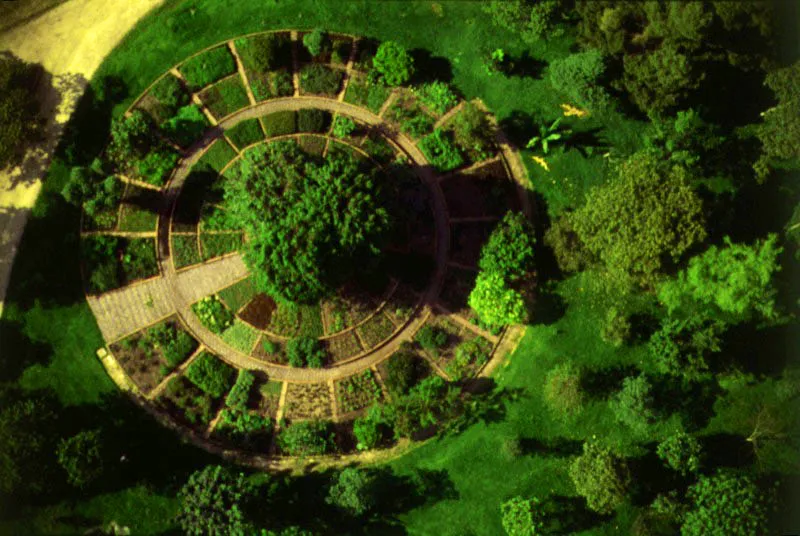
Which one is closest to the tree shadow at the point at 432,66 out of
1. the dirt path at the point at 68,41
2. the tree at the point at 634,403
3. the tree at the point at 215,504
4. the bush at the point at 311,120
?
the bush at the point at 311,120

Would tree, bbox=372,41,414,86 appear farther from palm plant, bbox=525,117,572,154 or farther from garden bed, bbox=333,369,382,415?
garden bed, bbox=333,369,382,415

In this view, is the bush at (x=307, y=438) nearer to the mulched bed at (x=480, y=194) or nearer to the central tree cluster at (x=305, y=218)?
the central tree cluster at (x=305, y=218)

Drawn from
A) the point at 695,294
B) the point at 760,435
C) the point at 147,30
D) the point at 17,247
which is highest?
the point at 147,30

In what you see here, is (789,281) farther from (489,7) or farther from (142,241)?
(142,241)

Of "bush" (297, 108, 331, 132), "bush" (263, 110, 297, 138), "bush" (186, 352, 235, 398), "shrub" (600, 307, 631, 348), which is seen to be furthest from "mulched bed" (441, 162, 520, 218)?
"bush" (186, 352, 235, 398)

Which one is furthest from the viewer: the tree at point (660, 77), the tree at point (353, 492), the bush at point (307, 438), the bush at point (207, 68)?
the bush at point (207, 68)

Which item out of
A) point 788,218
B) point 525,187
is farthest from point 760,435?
point 525,187

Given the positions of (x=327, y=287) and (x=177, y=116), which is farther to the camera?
(x=177, y=116)
